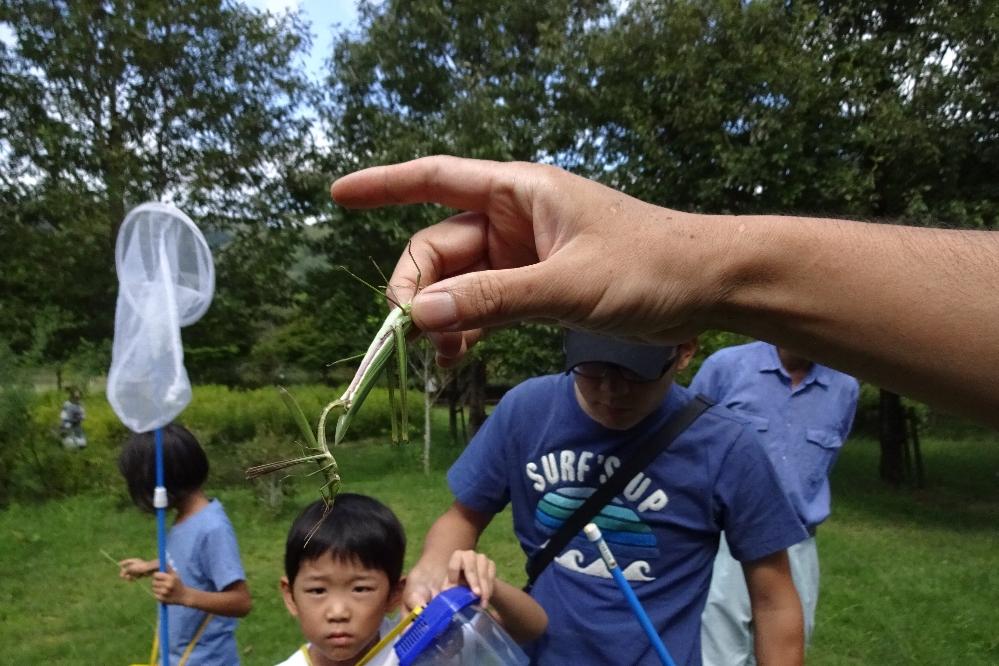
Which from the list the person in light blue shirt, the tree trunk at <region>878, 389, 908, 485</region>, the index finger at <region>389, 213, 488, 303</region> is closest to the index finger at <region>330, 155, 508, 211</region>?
the index finger at <region>389, 213, 488, 303</region>

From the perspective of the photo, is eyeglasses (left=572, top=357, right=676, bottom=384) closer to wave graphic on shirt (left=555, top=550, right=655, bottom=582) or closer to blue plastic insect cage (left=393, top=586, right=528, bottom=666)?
wave graphic on shirt (left=555, top=550, right=655, bottom=582)

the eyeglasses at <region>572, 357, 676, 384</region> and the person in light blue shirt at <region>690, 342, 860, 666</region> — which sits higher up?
the eyeglasses at <region>572, 357, 676, 384</region>

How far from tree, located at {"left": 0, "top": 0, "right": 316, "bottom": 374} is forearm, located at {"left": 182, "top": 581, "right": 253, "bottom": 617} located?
9692mm

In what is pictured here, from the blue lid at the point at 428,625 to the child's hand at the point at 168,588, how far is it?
4.93 ft

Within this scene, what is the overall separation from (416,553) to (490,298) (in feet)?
21.6

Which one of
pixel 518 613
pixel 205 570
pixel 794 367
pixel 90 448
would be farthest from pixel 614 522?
pixel 90 448

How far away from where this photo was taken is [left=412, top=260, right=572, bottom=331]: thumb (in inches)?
50.4

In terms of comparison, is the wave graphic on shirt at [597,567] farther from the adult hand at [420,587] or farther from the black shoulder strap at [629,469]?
the adult hand at [420,587]

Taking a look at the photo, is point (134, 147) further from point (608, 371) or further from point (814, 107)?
point (608, 371)

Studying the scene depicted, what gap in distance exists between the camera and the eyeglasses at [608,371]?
2059mm

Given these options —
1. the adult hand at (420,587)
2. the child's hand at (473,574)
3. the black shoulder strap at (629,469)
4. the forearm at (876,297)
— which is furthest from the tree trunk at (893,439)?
the forearm at (876,297)

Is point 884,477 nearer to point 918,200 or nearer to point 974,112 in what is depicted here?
point 918,200

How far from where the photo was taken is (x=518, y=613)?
2002mm

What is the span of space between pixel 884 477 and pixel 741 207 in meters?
4.50
